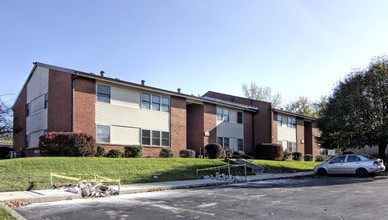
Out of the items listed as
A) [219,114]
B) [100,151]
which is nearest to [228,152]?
[219,114]

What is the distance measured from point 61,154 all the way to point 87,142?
149cm

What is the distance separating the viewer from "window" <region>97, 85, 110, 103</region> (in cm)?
2141

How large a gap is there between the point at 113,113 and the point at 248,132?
50.3ft

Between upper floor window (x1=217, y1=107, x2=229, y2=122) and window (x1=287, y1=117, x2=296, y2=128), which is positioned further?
window (x1=287, y1=117, x2=296, y2=128)

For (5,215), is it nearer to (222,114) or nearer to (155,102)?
(155,102)

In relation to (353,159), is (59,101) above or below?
above

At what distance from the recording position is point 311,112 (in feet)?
202

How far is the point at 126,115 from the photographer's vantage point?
22.6 metres

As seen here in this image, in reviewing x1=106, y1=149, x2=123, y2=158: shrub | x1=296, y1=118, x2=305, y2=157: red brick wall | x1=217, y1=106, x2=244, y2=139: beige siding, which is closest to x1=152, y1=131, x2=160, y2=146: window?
x1=106, y1=149, x2=123, y2=158: shrub

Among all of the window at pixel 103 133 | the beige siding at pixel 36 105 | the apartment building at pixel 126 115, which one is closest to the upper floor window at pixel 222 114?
the apartment building at pixel 126 115

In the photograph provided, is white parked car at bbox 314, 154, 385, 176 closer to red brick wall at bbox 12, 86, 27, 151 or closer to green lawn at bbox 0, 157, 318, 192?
green lawn at bbox 0, 157, 318, 192

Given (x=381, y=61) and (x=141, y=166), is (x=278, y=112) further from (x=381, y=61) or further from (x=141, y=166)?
(x=141, y=166)

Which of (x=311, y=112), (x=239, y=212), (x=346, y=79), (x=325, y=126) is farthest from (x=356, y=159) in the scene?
(x=311, y=112)

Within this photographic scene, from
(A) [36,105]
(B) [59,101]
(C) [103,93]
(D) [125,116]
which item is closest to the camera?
(B) [59,101]
